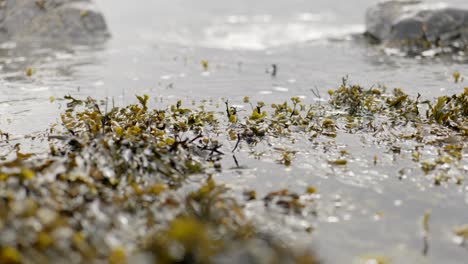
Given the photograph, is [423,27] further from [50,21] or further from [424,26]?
[50,21]

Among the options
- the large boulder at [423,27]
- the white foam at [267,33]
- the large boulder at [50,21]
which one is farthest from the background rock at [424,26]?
the large boulder at [50,21]

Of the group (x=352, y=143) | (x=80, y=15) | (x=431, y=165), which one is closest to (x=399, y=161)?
(x=431, y=165)

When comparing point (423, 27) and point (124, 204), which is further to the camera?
point (423, 27)

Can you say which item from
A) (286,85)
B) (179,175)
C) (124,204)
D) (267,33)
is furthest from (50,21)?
(124,204)

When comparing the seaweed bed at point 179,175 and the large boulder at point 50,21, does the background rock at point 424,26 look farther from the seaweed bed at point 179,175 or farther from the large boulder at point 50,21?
the large boulder at point 50,21

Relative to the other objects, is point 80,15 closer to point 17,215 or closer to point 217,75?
point 217,75

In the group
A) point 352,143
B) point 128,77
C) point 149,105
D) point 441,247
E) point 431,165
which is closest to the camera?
point 441,247
